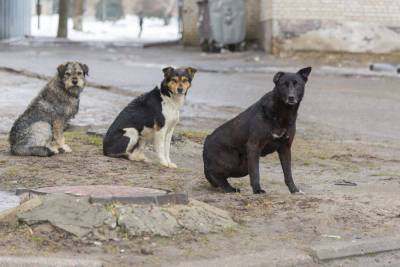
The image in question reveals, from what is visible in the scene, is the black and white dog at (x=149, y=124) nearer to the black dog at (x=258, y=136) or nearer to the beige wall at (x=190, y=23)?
the black dog at (x=258, y=136)

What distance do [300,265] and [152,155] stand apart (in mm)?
4765

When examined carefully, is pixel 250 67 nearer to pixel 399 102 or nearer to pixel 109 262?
pixel 399 102

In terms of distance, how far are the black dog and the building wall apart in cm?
1866

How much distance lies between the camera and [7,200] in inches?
310

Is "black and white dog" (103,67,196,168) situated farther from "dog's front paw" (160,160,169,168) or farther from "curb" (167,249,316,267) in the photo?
"curb" (167,249,316,267)

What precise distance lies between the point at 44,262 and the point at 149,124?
183 inches

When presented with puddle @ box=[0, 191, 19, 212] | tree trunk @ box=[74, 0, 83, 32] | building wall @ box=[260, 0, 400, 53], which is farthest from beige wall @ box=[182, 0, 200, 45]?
puddle @ box=[0, 191, 19, 212]

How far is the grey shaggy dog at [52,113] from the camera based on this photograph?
400 inches

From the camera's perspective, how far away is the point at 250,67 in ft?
81.9

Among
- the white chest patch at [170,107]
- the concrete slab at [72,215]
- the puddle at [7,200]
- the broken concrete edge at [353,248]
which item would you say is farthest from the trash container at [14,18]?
the broken concrete edge at [353,248]

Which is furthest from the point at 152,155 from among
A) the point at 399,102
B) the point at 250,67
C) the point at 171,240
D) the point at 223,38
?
the point at 223,38

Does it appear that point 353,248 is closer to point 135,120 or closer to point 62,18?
point 135,120

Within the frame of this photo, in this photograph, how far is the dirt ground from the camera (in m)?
6.37

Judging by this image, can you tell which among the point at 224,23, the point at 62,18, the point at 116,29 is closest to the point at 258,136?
the point at 224,23
